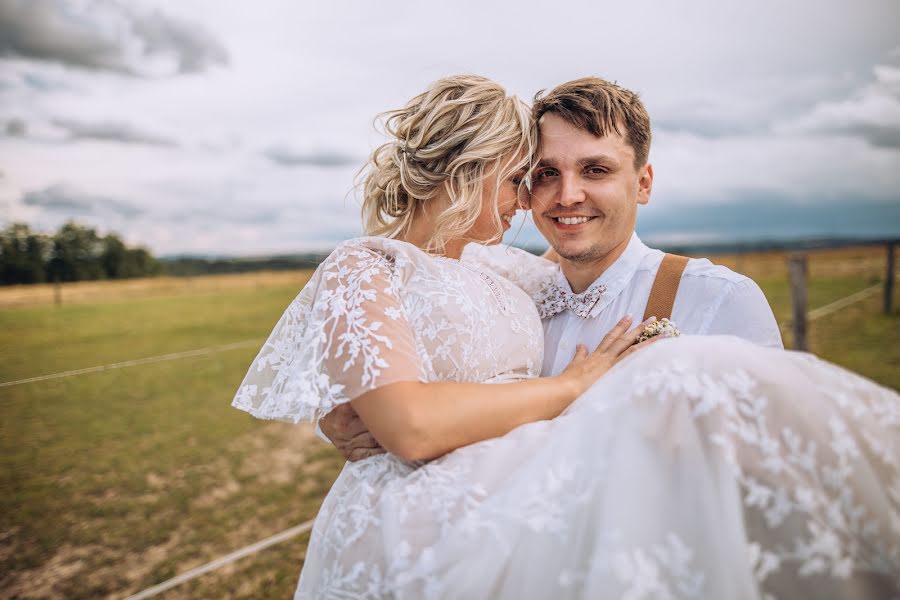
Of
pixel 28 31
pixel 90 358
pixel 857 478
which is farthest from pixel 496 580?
pixel 90 358

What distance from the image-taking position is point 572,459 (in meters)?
1.23

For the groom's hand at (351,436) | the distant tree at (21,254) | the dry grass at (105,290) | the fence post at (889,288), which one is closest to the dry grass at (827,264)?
the fence post at (889,288)

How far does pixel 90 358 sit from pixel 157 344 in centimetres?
467

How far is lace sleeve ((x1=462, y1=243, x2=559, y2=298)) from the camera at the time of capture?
2.49 meters

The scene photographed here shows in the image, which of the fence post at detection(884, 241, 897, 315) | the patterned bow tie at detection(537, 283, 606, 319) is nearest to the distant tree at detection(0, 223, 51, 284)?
the patterned bow tie at detection(537, 283, 606, 319)

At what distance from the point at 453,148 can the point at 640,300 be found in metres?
1.04

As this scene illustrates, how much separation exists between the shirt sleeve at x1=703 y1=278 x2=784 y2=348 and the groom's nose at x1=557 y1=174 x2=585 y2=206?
71 cm

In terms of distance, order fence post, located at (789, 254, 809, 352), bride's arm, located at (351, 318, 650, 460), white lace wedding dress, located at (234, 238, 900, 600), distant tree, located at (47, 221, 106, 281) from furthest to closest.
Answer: fence post, located at (789, 254, 809, 352) → distant tree, located at (47, 221, 106, 281) → bride's arm, located at (351, 318, 650, 460) → white lace wedding dress, located at (234, 238, 900, 600)

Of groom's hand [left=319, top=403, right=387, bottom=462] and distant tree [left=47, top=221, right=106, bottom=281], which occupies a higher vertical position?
A: distant tree [left=47, top=221, right=106, bottom=281]

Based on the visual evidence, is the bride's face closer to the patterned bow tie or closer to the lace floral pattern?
the lace floral pattern

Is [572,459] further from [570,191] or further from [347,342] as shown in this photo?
[570,191]

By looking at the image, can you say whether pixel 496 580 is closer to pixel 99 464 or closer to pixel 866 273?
pixel 99 464

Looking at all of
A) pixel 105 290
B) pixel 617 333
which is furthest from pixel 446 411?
pixel 105 290

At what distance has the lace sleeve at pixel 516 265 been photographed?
8.17 ft
